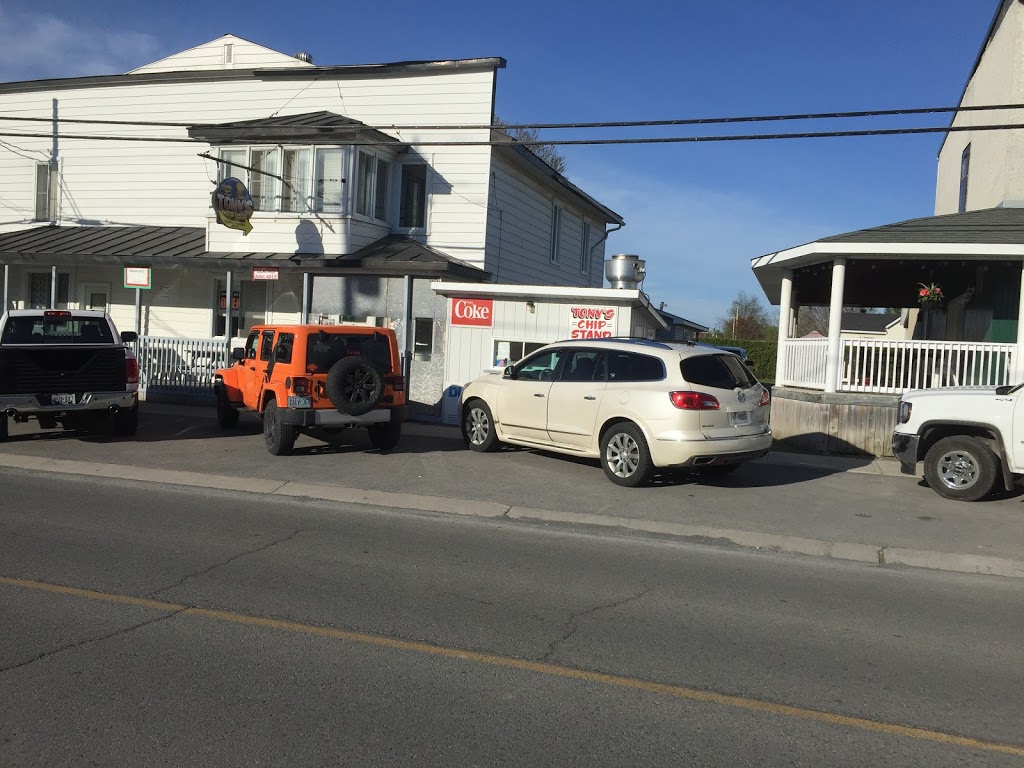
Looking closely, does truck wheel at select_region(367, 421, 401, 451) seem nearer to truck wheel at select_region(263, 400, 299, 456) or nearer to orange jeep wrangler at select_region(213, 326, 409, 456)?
orange jeep wrangler at select_region(213, 326, 409, 456)

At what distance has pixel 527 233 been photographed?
2223cm

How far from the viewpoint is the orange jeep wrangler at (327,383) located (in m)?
11.8

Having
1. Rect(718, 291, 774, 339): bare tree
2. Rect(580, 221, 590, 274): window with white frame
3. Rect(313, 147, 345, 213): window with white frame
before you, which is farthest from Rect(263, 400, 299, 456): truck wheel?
Rect(718, 291, 774, 339): bare tree

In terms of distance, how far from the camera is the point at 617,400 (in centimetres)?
1063

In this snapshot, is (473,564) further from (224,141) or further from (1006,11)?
(1006,11)

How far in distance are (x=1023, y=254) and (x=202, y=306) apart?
57.7 feet

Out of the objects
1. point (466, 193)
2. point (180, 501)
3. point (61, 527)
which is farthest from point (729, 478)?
point (466, 193)

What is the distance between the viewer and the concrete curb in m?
7.77

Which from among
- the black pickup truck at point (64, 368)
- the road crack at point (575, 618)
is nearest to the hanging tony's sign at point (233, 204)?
the black pickup truck at point (64, 368)

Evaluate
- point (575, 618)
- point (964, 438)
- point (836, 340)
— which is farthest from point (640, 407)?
point (836, 340)

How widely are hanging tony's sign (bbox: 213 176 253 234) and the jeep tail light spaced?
1165 cm

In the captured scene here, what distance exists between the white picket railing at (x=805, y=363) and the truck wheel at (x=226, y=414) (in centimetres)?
977

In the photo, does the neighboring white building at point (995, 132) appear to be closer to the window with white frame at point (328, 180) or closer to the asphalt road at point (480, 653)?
the window with white frame at point (328, 180)

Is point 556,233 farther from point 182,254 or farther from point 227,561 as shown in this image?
point 227,561
